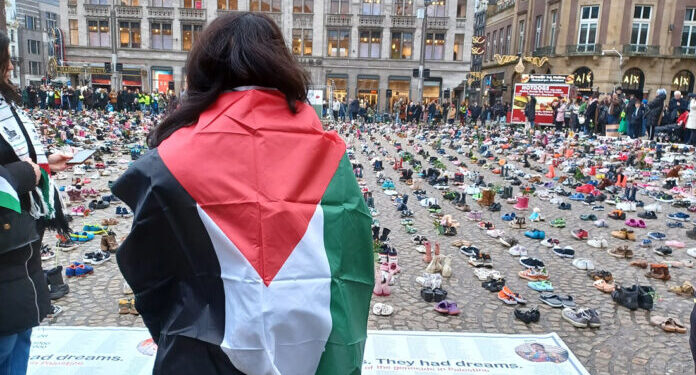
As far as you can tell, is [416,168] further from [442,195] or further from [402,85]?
[402,85]

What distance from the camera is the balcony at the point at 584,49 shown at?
4419cm

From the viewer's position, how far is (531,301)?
18.4 feet

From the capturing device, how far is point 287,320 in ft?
5.68

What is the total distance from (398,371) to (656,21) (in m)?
48.5

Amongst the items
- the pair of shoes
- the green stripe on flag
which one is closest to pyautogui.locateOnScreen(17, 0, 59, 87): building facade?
the pair of shoes

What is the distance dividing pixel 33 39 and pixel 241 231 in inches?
3994

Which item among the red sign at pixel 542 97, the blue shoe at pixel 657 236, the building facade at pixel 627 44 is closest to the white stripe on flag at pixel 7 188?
the blue shoe at pixel 657 236

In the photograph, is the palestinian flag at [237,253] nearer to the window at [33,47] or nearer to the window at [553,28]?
the window at [553,28]

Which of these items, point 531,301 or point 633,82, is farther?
point 633,82

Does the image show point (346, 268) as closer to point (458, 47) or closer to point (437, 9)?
point (458, 47)

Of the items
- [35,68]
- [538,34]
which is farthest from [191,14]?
[35,68]

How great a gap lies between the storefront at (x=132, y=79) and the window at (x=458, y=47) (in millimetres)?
29132

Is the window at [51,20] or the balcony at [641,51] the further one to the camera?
the window at [51,20]

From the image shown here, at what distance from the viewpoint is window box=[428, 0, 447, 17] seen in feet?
160
